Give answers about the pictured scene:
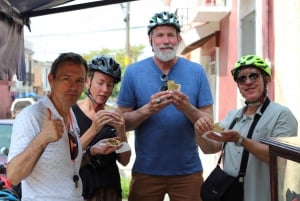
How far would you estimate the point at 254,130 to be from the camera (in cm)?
312

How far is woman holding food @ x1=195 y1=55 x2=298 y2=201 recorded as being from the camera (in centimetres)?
299

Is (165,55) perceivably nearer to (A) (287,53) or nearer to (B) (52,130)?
(B) (52,130)

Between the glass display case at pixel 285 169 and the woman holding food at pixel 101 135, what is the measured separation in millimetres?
997

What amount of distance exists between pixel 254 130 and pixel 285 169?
624 millimetres

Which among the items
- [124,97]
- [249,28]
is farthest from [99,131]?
[249,28]

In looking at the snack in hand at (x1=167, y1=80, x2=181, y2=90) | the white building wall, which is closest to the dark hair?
the snack in hand at (x1=167, y1=80, x2=181, y2=90)

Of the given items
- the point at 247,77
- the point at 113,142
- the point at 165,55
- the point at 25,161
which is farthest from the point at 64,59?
the point at 247,77

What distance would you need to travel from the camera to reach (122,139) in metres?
3.17

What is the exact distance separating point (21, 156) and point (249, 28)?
6702 mm

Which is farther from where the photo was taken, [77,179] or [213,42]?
[213,42]

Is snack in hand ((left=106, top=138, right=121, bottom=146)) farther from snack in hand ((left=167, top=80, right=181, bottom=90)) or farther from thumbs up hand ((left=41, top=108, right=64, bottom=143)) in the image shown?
thumbs up hand ((left=41, top=108, right=64, bottom=143))

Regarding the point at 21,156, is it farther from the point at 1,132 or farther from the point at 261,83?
the point at 1,132

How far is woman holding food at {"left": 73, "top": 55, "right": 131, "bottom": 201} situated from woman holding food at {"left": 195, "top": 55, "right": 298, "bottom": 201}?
559 millimetres

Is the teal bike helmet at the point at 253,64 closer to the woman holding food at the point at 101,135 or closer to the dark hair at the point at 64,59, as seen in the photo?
the woman holding food at the point at 101,135
